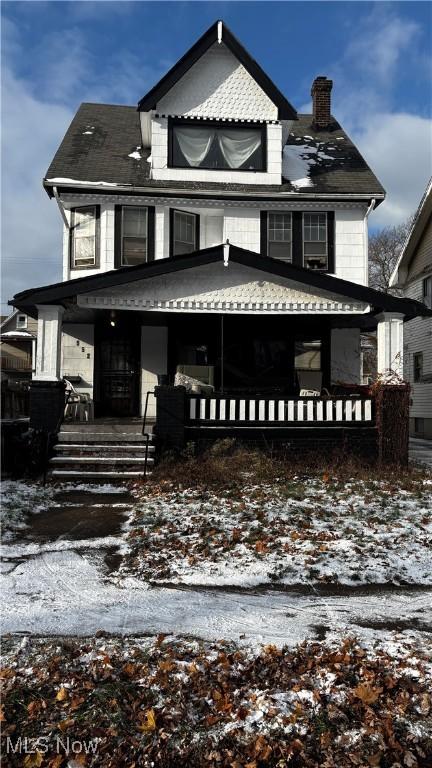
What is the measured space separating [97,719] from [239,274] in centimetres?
915

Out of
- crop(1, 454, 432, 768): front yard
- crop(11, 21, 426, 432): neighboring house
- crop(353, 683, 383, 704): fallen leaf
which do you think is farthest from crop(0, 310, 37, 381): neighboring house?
crop(353, 683, 383, 704): fallen leaf

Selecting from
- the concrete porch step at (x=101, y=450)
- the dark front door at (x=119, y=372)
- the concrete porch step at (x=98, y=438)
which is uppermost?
the dark front door at (x=119, y=372)

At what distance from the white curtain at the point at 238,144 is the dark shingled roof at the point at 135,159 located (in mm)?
824

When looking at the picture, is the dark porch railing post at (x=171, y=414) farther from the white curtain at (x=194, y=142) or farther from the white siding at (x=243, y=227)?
the white curtain at (x=194, y=142)

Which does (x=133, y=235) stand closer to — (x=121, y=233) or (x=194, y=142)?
(x=121, y=233)

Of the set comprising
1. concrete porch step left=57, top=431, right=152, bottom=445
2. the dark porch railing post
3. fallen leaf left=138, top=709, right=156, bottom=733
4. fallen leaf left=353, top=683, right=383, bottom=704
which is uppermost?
the dark porch railing post

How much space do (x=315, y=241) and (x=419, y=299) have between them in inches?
351

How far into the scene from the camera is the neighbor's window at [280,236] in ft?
44.6

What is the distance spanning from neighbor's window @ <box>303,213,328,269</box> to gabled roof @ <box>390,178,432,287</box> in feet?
23.8

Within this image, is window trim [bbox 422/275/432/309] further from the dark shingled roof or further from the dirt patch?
the dirt patch

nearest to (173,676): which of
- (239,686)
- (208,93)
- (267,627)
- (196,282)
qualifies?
(239,686)

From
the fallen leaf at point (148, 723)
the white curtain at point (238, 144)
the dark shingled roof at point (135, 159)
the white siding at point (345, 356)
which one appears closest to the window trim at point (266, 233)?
the dark shingled roof at point (135, 159)

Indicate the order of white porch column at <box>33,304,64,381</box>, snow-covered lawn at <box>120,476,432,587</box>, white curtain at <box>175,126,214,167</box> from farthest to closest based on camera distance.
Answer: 1. white curtain at <box>175,126,214,167</box>
2. white porch column at <box>33,304,64,381</box>
3. snow-covered lawn at <box>120,476,432,587</box>

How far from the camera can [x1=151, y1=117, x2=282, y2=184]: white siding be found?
44.3 feet
